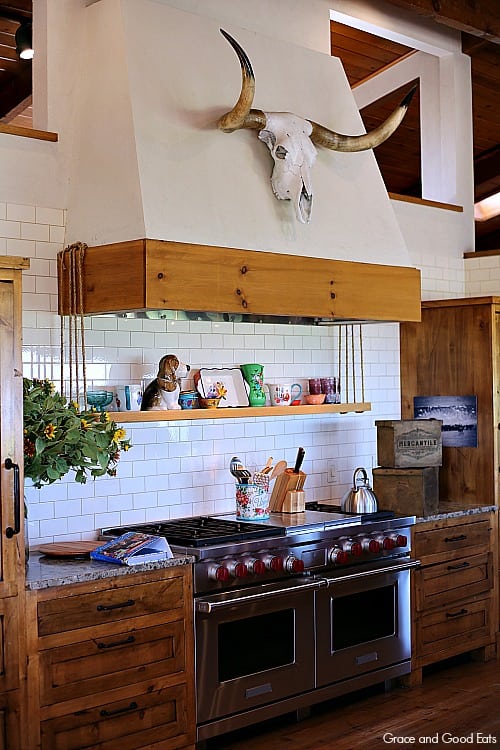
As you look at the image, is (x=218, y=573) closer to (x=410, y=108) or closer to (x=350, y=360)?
(x=350, y=360)

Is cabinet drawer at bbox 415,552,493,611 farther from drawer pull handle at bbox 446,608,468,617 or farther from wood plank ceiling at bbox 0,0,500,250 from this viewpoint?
wood plank ceiling at bbox 0,0,500,250

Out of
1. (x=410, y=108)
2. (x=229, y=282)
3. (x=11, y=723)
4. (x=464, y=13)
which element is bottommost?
(x=11, y=723)

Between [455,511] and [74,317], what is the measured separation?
2443 millimetres

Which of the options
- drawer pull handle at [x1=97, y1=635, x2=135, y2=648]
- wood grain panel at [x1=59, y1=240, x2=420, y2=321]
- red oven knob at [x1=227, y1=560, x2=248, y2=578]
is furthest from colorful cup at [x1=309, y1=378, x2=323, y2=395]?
drawer pull handle at [x1=97, y1=635, x2=135, y2=648]

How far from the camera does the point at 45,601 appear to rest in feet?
12.4

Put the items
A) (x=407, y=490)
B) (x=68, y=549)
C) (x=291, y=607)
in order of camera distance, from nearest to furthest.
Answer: (x=68, y=549)
(x=291, y=607)
(x=407, y=490)

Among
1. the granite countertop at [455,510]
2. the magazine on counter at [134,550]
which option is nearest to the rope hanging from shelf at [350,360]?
the granite countertop at [455,510]

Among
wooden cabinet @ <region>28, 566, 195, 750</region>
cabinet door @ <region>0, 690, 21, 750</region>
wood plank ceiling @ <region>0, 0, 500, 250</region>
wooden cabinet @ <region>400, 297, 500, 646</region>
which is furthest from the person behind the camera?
wood plank ceiling @ <region>0, 0, 500, 250</region>

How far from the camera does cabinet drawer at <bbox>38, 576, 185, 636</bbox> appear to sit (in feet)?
12.5

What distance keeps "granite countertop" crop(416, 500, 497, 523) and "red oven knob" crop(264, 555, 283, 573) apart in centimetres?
107

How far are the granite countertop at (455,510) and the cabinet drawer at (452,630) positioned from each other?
50cm

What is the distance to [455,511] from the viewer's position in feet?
18.5

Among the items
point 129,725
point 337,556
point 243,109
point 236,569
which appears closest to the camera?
point 129,725

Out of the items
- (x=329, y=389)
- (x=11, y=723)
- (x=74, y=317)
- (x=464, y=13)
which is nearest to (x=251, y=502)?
(x=329, y=389)
